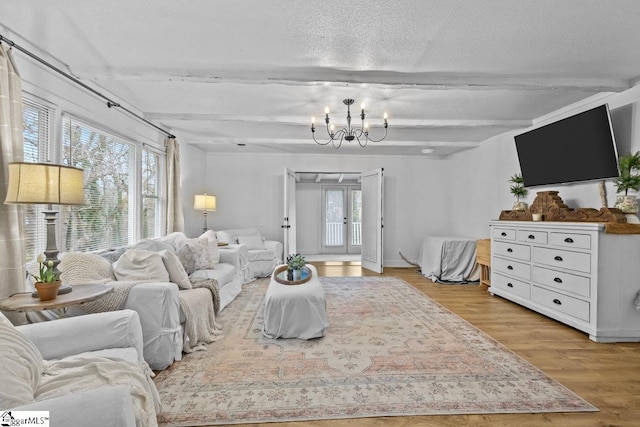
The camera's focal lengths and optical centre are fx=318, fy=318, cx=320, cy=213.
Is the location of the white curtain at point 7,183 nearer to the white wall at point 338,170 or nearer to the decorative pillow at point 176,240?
the decorative pillow at point 176,240

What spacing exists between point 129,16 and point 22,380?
2.16 m

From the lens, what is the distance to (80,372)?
1432mm

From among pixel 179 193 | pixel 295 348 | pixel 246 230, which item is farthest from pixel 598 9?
pixel 246 230

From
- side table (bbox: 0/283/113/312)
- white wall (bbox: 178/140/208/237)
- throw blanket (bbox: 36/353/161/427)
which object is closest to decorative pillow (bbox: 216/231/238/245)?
white wall (bbox: 178/140/208/237)

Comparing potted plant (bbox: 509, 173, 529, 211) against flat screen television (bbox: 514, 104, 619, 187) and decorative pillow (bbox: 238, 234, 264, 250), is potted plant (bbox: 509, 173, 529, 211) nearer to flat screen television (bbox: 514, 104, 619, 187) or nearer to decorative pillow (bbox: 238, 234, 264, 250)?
flat screen television (bbox: 514, 104, 619, 187)

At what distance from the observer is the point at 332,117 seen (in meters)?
4.34

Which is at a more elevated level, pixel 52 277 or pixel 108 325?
pixel 52 277

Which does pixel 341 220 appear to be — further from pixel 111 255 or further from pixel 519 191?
pixel 111 255

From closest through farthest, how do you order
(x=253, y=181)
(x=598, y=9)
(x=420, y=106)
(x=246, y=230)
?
(x=598, y=9) → (x=420, y=106) → (x=246, y=230) → (x=253, y=181)

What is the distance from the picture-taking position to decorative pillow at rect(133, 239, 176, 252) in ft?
11.2

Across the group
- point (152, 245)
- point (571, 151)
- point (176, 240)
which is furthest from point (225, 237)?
point (571, 151)

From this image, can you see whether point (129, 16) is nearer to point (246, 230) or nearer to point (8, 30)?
point (8, 30)

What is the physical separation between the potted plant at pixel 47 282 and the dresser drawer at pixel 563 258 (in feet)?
14.3

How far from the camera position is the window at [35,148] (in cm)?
255
